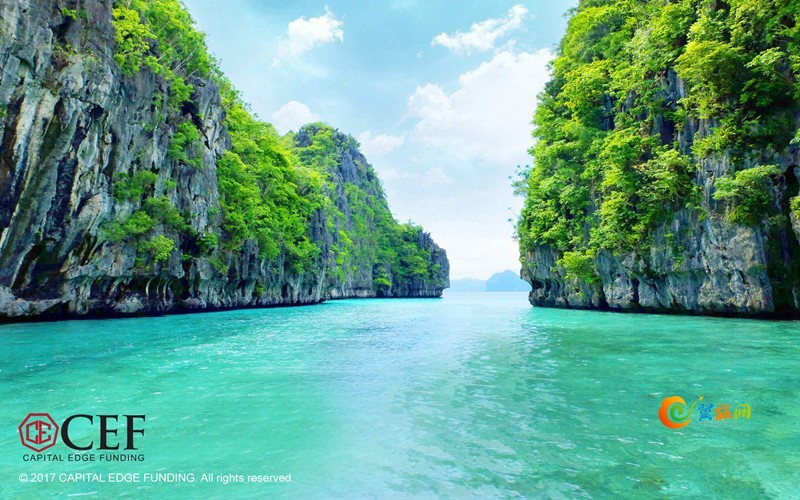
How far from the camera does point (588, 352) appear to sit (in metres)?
10.8

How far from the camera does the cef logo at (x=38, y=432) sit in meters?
4.84

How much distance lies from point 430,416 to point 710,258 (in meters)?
18.2

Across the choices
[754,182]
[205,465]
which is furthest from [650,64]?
[205,465]

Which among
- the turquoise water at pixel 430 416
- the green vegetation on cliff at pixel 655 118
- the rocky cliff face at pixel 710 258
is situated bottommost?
the turquoise water at pixel 430 416

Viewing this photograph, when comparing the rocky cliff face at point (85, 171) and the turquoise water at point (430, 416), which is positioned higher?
the rocky cliff face at point (85, 171)

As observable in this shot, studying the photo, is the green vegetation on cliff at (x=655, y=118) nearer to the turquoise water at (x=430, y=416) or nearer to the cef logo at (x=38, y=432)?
the turquoise water at (x=430, y=416)

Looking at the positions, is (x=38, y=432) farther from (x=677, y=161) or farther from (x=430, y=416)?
(x=677, y=161)

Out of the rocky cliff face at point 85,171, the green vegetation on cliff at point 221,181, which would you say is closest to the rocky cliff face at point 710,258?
the green vegetation on cliff at point 221,181

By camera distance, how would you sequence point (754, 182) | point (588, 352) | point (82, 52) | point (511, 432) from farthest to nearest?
1. point (82, 52)
2. point (754, 182)
3. point (588, 352)
4. point (511, 432)

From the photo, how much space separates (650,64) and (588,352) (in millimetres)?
18372

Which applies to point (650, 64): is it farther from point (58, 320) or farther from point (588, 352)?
point (58, 320)

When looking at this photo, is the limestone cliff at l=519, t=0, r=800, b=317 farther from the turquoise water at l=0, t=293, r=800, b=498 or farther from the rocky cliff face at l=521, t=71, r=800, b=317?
the turquoise water at l=0, t=293, r=800, b=498

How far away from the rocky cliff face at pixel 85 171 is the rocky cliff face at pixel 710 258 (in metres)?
27.7

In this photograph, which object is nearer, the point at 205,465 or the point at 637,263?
the point at 205,465
